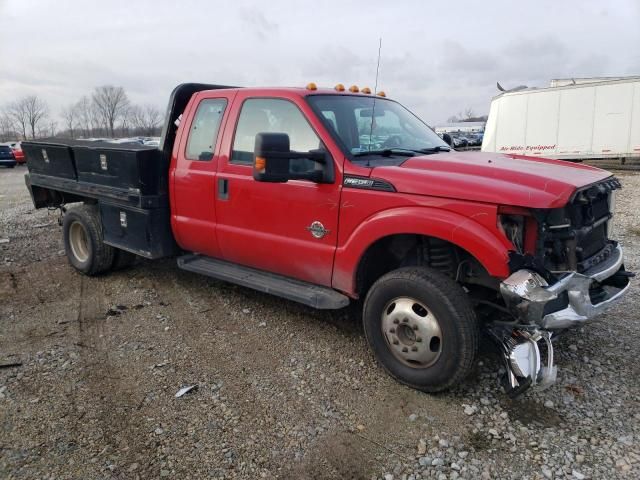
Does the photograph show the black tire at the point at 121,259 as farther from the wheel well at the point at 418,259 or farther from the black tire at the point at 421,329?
the black tire at the point at 421,329

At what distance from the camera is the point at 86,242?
607cm

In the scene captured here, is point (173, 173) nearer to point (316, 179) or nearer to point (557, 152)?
point (316, 179)

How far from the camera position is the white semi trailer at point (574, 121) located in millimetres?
16953

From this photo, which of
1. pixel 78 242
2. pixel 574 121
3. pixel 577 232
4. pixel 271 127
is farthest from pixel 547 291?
pixel 574 121

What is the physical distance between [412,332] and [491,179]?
3.68 feet

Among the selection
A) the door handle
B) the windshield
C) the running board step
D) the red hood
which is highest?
the windshield

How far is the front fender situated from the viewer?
3082 mm

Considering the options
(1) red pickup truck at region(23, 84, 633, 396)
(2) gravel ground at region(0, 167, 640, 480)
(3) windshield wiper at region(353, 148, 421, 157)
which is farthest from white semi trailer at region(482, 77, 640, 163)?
(3) windshield wiper at region(353, 148, 421, 157)

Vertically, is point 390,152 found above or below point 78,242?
above

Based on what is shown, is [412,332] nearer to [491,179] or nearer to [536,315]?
[536,315]

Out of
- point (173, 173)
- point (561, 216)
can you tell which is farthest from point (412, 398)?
point (173, 173)

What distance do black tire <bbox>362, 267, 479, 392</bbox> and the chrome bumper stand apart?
0.31m

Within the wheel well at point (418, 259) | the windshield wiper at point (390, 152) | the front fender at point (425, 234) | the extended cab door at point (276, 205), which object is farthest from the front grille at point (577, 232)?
the extended cab door at point (276, 205)

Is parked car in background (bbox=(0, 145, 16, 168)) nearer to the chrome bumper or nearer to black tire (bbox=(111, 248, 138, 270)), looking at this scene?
black tire (bbox=(111, 248, 138, 270))
